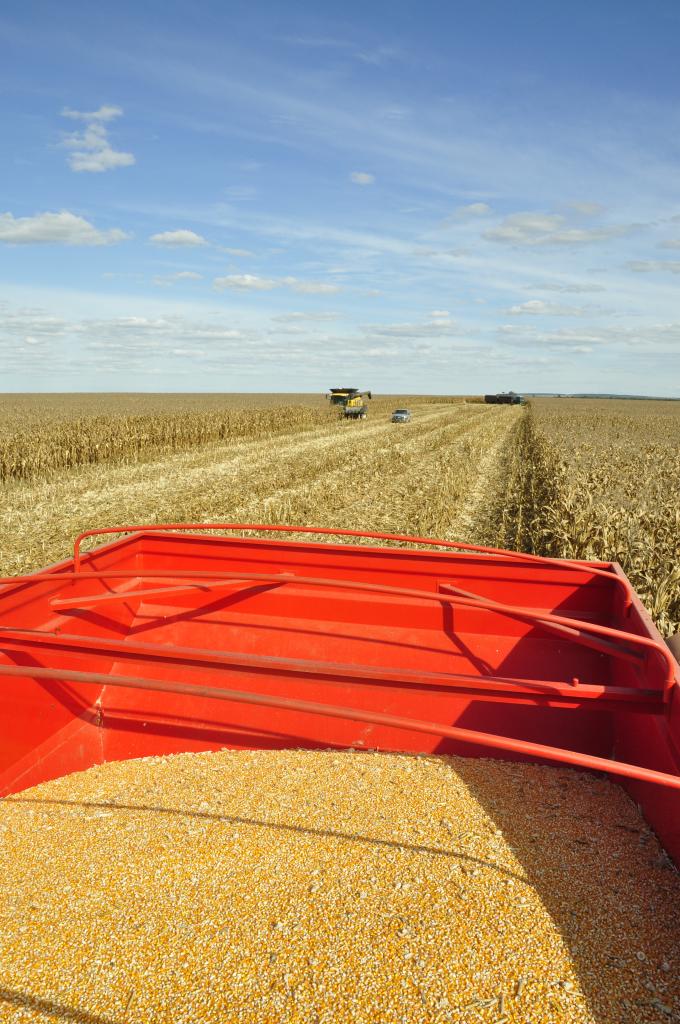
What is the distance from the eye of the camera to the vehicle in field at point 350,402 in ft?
118

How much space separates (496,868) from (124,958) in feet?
4.23

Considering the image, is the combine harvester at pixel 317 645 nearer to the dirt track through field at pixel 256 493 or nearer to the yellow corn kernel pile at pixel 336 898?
the yellow corn kernel pile at pixel 336 898

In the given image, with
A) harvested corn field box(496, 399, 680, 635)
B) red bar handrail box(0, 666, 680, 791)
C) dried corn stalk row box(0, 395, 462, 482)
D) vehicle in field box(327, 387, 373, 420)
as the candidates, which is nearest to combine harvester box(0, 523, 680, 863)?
red bar handrail box(0, 666, 680, 791)

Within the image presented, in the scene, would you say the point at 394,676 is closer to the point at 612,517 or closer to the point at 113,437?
the point at 612,517

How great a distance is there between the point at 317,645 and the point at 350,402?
33450 mm

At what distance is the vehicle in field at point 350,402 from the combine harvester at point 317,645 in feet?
105

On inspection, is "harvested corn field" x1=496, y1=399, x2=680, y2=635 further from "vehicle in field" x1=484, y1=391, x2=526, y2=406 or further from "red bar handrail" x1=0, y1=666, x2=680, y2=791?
"vehicle in field" x1=484, y1=391, x2=526, y2=406

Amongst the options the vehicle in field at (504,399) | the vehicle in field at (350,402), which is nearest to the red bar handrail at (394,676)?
the vehicle in field at (350,402)

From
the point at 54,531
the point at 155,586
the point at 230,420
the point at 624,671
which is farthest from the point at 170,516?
the point at 230,420

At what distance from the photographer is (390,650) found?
364cm

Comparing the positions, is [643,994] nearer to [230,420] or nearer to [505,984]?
[505,984]

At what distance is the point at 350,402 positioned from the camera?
1433 inches

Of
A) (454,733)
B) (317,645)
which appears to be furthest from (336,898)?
(317,645)

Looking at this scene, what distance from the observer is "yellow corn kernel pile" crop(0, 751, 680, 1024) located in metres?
1.83
